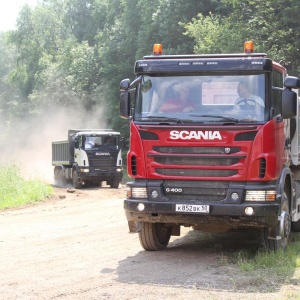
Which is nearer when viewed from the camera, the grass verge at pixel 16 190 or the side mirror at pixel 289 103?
the side mirror at pixel 289 103

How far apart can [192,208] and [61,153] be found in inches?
968

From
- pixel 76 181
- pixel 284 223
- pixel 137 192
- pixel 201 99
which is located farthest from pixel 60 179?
pixel 201 99

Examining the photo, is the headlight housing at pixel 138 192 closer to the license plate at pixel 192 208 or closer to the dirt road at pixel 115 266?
the license plate at pixel 192 208

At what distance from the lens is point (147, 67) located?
10.2 m

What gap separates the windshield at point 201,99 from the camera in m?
9.75

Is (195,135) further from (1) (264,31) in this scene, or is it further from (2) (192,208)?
(1) (264,31)

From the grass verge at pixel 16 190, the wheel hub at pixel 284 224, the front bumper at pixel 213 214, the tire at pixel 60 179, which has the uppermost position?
the front bumper at pixel 213 214

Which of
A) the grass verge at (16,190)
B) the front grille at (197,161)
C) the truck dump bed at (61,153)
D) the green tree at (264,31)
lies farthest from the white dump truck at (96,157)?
the front grille at (197,161)

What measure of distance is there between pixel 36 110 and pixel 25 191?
43.2 meters

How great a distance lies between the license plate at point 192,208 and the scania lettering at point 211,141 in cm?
1

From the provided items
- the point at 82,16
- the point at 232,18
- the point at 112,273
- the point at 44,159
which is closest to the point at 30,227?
the point at 112,273

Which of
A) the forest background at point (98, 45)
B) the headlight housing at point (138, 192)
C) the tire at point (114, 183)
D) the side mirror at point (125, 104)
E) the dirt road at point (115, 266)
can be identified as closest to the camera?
the dirt road at point (115, 266)

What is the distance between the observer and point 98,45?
5838 centimetres

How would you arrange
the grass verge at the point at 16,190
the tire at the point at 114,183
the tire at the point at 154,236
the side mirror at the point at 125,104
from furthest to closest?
the tire at the point at 114,183 < the grass verge at the point at 16,190 < the tire at the point at 154,236 < the side mirror at the point at 125,104
